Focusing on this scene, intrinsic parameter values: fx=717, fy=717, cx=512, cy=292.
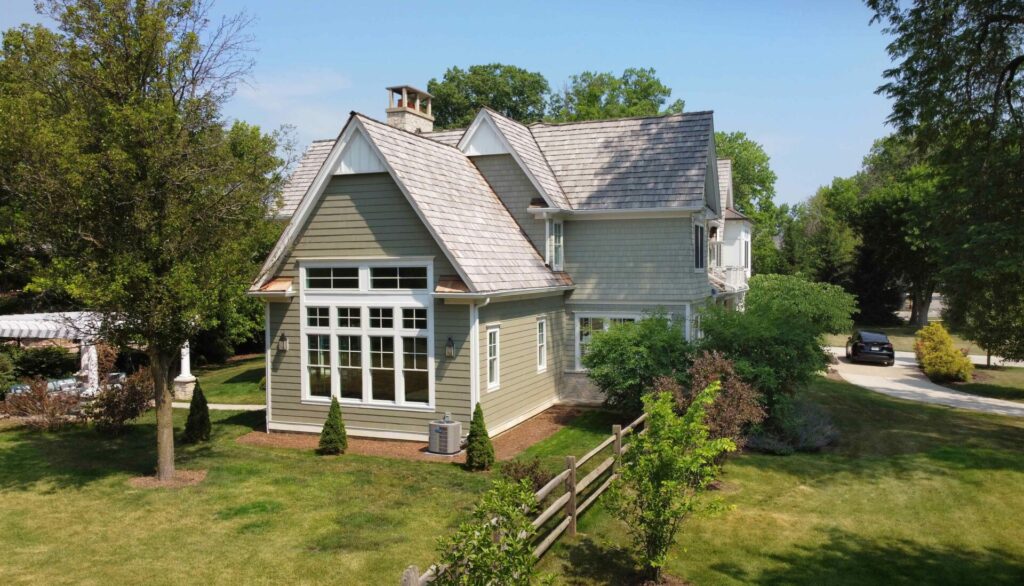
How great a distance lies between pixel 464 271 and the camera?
15.4m

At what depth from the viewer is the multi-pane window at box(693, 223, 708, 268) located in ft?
69.4

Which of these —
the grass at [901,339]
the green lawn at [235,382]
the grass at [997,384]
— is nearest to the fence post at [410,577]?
the green lawn at [235,382]

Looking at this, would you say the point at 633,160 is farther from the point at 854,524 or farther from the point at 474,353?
the point at 854,524

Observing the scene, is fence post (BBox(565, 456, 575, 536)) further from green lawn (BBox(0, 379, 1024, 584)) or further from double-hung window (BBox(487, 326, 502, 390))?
double-hung window (BBox(487, 326, 502, 390))

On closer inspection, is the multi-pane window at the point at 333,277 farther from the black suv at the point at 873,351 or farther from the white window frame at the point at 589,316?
the black suv at the point at 873,351

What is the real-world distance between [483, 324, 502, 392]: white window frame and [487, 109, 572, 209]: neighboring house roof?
470 centimetres

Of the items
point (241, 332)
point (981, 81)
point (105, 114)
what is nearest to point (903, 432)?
point (981, 81)

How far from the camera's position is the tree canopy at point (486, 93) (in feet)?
188

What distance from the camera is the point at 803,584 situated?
9.41m

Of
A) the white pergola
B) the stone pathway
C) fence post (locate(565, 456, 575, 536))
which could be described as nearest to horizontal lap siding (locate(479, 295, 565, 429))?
fence post (locate(565, 456, 575, 536))

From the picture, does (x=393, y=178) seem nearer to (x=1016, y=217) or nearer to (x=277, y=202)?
(x=277, y=202)

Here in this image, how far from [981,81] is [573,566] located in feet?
53.2

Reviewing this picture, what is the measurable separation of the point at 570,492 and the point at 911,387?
22772 mm

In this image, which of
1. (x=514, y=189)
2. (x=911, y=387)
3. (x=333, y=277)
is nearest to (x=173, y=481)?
(x=333, y=277)
